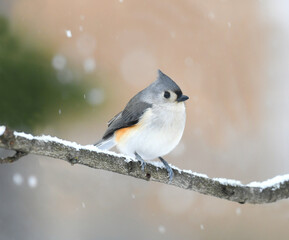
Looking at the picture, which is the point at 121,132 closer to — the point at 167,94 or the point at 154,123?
the point at 154,123

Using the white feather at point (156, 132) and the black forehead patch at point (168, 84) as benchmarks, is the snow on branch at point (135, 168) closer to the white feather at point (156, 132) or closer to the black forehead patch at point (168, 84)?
the white feather at point (156, 132)

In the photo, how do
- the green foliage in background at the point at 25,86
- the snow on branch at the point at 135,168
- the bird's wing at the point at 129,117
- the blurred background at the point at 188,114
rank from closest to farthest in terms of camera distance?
the snow on branch at the point at 135,168
the bird's wing at the point at 129,117
the green foliage in background at the point at 25,86
the blurred background at the point at 188,114

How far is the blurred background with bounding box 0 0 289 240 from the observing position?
174 inches

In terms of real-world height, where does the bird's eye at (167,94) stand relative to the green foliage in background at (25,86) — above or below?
below

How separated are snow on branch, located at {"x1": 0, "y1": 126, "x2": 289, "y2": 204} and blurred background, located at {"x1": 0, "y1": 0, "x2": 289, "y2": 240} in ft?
5.62

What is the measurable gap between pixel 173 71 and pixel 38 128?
2032 mm

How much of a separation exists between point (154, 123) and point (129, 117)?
7.2 inches

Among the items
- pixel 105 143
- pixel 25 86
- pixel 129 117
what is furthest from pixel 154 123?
pixel 25 86

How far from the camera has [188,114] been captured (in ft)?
15.7

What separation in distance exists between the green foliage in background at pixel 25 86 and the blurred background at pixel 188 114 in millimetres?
765

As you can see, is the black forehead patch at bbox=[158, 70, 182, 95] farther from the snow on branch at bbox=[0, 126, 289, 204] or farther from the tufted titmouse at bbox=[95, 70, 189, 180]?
the snow on branch at bbox=[0, 126, 289, 204]

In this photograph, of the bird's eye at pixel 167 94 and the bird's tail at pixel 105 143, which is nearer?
the bird's eye at pixel 167 94

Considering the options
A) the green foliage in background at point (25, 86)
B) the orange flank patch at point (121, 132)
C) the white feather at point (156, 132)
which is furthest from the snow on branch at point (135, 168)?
the green foliage in background at point (25, 86)

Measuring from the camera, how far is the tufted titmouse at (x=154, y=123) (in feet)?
8.23
